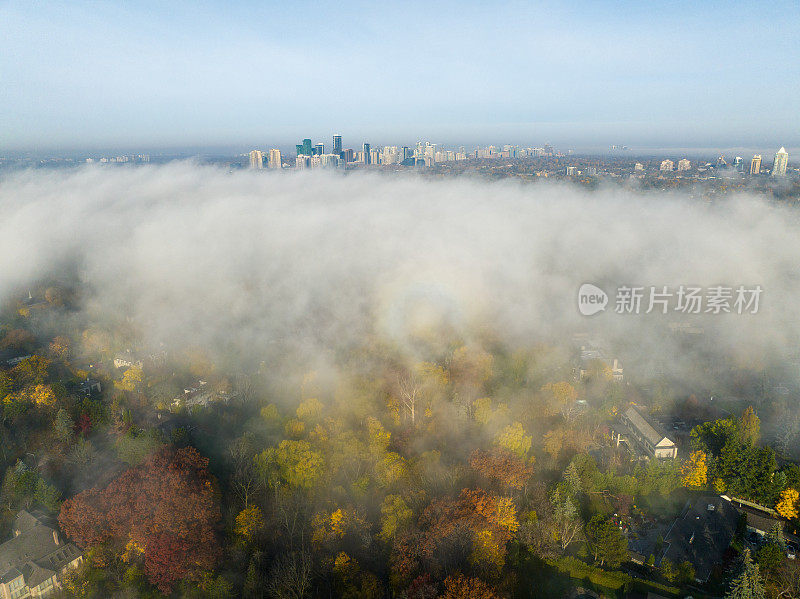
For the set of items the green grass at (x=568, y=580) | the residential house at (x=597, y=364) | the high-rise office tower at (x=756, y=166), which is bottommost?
the green grass at (x=568, y=580)

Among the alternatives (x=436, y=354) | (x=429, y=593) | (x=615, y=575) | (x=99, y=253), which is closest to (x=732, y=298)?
(x=436, y=354)

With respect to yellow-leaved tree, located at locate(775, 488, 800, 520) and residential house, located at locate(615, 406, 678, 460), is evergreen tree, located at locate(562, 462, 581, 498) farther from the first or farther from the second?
yellow-leaved tree, located at locate(775, 488, 800, 520)

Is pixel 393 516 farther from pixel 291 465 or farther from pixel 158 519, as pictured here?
pixel 158 519

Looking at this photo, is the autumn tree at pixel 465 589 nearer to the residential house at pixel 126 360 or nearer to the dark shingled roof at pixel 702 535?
the dark shingled roof at pixel 702 535

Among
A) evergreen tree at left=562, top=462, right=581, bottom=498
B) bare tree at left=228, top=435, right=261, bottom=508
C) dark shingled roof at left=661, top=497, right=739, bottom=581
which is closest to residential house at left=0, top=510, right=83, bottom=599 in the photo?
bare tree at left=228, top=435, right=261, bottom=508

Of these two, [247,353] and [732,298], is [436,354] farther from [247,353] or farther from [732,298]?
[732,298]

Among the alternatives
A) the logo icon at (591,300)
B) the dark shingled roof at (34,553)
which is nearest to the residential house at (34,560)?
the dark shingled roof at (34,553)

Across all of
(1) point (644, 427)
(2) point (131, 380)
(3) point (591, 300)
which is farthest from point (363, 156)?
(1) point (644, 427)
